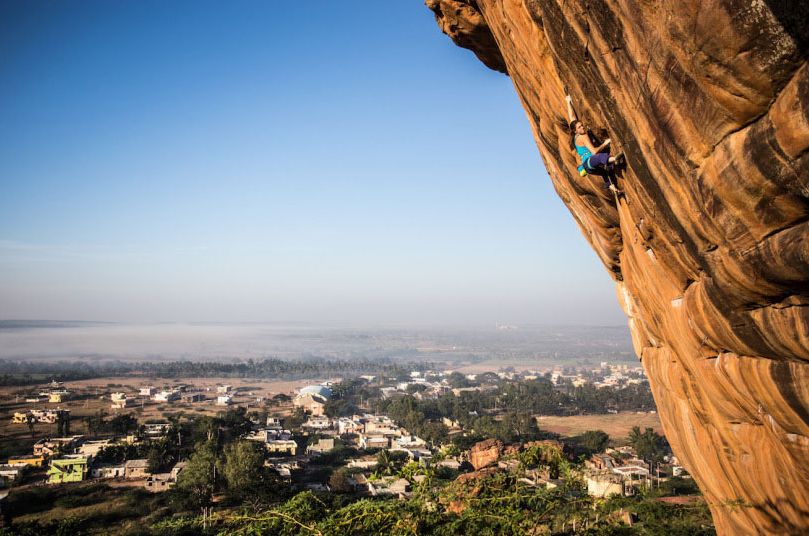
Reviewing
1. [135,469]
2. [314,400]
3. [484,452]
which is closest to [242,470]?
[135,469]

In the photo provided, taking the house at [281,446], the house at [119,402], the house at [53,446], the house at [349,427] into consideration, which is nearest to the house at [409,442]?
the house at [349,427]

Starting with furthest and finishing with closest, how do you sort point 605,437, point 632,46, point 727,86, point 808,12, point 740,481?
point 605,437, point 740,481, point 632,46, point 727,86, point 808,12

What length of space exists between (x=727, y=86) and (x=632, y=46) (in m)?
0.75

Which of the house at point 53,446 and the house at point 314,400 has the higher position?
the house at point 53,446

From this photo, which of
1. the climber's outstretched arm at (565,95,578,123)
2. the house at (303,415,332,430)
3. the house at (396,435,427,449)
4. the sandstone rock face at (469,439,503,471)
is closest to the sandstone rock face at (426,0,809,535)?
the climber's outstretched arm at (565,95,578,123)

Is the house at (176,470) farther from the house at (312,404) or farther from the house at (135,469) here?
the house at (312,404)

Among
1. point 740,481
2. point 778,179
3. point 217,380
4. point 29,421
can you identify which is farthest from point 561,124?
point 217,380

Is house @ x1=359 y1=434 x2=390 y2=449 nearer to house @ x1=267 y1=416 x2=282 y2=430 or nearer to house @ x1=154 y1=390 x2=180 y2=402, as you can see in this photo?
house @ x1=267 y1=416 x2=282 y2=430

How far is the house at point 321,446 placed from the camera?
34.9 metres

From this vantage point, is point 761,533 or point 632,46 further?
point 761,533

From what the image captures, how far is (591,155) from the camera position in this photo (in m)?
4.68

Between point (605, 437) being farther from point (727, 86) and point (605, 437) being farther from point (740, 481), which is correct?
point (727, 86)

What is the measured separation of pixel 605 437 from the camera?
34.5 meters

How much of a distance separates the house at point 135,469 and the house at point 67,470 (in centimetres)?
187
